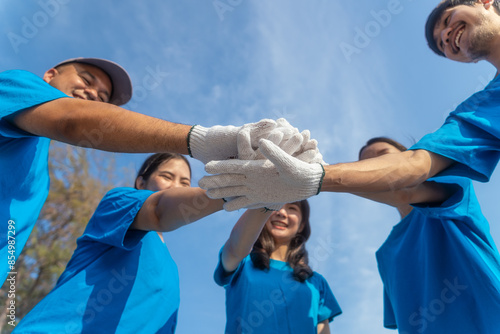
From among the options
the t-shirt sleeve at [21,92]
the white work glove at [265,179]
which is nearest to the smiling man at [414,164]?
the white work glove at [265,179]

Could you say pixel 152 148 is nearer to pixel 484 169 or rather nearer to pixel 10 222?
pixel 10 222

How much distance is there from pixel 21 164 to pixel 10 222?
0.33m

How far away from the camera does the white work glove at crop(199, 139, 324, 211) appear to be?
1815 millimetres

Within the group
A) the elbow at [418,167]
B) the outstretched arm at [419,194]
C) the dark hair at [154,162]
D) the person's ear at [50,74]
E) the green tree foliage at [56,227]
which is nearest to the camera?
the elbow at [418,167]

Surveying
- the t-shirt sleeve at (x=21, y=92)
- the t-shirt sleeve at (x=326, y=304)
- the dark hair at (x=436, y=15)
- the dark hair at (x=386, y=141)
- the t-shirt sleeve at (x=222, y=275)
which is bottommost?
the t-shirt sleeve at (x=326, y=304)

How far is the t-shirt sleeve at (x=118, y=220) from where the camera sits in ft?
7.37

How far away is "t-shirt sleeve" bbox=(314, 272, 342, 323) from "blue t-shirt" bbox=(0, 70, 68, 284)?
2.55m

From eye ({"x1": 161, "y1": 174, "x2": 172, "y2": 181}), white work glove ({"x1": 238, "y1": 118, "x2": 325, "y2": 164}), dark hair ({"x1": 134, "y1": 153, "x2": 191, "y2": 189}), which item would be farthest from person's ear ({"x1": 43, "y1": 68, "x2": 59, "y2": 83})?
white work glove ({"x1": 238, "y1": 118, "x2": 325, "y2": 164})

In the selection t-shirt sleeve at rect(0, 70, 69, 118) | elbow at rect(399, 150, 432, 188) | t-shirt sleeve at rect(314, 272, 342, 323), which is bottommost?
t-shirt sleeve at rect(314, 272, 342, 323)

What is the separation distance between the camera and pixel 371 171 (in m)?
2.19

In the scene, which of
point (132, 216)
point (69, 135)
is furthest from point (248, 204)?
point (69, 135)

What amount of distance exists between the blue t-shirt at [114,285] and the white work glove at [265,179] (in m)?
0.71

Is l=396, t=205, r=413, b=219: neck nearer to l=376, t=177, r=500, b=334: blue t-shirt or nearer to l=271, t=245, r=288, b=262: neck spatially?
l=376, t=177, r=500, b=334: blue t-shirt

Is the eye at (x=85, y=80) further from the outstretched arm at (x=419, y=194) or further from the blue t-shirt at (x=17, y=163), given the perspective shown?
the outstretched arm at (x=419, y=194)
